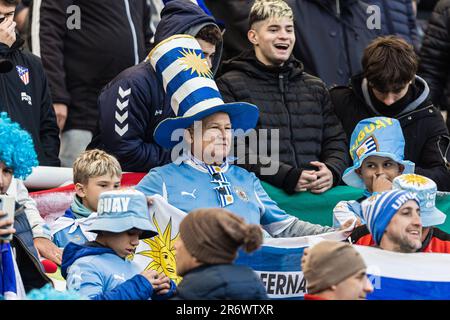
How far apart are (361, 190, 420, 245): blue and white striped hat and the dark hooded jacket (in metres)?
1.90

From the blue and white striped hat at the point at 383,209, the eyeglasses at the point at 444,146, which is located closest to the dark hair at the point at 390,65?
the eyeglasses at the point at 444,146

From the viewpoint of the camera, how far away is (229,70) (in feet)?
32.8

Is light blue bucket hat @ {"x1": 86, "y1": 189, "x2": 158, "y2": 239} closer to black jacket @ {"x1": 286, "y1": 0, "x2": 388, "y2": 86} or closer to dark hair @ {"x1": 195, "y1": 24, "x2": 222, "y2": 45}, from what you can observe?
dark hair @ {"x1": 195, "y1": 24, "x2": 222, "y2": 45}

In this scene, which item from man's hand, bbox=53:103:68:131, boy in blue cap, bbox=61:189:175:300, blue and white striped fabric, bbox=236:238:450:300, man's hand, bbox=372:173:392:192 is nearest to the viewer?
boy in blue cap, bbox=61:189:175:300

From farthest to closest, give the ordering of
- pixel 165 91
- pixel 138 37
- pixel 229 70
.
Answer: pixel 138 37
pixel 229 70
pixel 165 91

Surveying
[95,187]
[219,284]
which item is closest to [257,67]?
[95,187]

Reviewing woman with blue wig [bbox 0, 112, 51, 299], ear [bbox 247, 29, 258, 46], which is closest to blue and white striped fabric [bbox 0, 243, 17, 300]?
woman with blue wig [bbox 0, 112, 51, 299]

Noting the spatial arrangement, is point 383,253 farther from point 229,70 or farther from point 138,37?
point 138,37

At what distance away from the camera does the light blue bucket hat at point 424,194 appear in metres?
8.30

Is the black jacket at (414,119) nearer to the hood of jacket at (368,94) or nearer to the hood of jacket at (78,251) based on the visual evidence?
the hood of jacket at (368,94)

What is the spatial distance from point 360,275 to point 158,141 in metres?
2.47

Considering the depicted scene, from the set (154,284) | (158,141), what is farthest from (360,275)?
(158,141)

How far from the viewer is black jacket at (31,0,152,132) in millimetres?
10375
